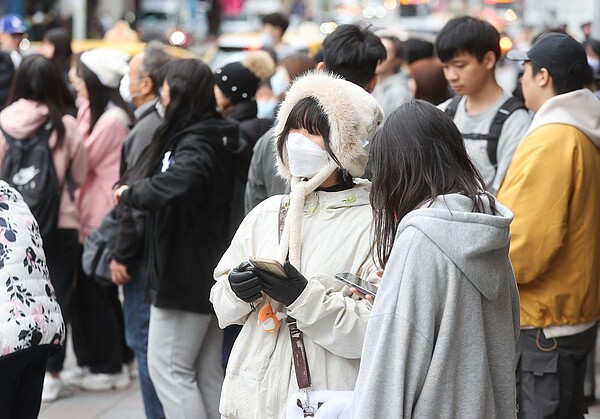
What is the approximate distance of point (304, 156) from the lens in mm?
3727

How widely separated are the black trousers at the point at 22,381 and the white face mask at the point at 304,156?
131cm

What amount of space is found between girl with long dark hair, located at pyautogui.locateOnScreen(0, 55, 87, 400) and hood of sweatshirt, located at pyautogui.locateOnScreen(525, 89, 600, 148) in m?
3.40

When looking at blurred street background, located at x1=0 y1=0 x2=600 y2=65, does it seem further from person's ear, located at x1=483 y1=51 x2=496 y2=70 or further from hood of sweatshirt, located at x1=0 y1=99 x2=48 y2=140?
person's ear, located at x1=483 y1=51 x2=496 y2=70

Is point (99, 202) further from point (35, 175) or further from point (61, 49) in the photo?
point (61, 49)

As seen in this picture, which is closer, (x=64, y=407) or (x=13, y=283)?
(x=13, y=283)

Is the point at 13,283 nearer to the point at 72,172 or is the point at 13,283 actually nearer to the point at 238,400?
the point at 238,400

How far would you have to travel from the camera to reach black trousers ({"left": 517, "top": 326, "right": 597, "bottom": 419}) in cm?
460

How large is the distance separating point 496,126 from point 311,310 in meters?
2.45

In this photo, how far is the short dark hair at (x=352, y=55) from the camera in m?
5.21

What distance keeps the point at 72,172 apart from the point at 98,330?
1.18 m

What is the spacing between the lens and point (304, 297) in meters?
3.44

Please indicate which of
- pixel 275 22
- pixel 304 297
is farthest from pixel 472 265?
pixel 275 22

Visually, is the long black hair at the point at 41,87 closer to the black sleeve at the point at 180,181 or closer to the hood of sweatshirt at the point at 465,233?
the black sleeve at the point at 180,181

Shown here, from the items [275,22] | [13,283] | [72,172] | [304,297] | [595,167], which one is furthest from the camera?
[275,22]
